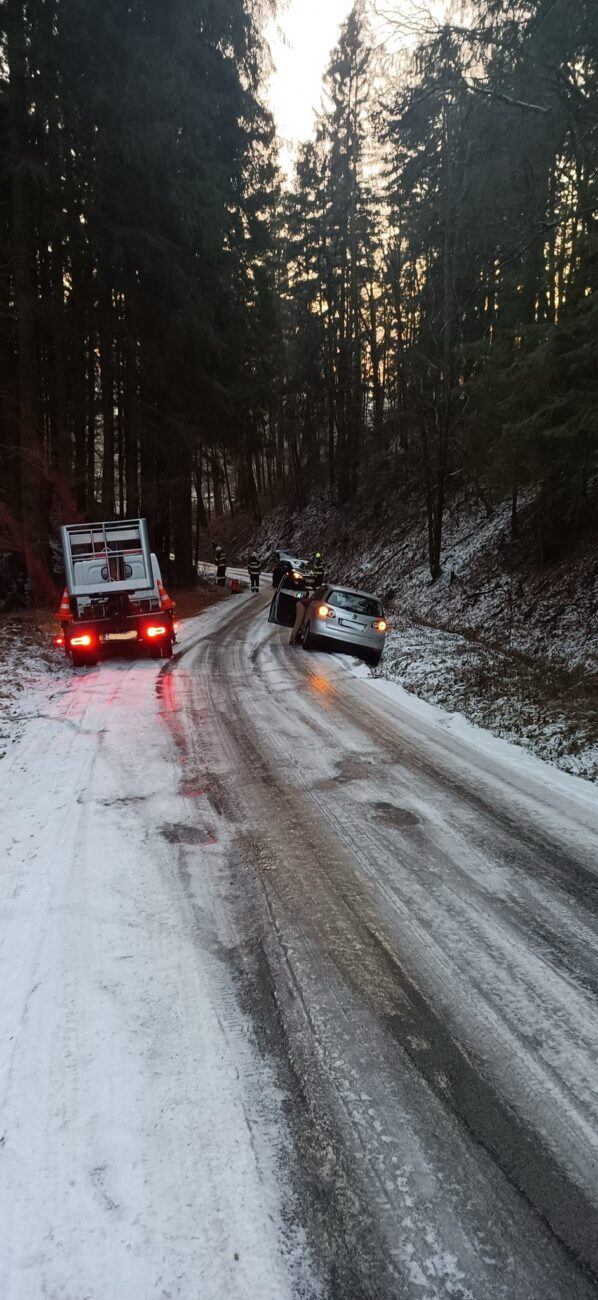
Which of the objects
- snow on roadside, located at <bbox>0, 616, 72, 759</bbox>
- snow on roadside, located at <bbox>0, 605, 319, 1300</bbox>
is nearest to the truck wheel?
Result: snow on roadside, located at <bbox>0, 616, 72, 759</bbox>

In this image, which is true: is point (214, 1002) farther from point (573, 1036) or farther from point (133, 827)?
point (133, 827)

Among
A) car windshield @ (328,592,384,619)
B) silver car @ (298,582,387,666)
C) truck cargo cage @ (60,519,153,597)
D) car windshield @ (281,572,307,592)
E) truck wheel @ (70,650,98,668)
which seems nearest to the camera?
truck wheel @ (70,650,98,668)

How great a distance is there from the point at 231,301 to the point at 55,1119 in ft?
80.0

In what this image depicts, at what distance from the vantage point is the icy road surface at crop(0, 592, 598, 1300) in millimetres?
1933

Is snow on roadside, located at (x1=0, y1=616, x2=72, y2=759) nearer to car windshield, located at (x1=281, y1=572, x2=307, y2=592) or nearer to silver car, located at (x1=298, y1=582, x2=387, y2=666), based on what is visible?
silver car, located at (x1=298, y1=582, x2=387, y2=666)


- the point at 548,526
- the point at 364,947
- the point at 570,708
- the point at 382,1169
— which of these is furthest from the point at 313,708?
the point at 548,526

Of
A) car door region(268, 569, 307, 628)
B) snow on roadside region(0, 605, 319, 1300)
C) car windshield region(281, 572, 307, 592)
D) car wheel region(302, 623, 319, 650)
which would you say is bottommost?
snow on roadside region(0, 605, 319, 1300)

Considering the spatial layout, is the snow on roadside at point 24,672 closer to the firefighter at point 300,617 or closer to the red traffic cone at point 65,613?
the red traffic cone at point 65,613

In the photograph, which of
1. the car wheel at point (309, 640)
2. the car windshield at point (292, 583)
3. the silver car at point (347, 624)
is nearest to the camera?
the silver car at point (347, 624)

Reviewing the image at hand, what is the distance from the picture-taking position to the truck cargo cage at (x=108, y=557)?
1175 centimetres

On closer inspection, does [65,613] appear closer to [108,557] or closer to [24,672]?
[24,672]

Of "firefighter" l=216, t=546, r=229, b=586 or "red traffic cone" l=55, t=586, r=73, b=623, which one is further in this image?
"firefighter" l=216, t=546, r=229, b=586

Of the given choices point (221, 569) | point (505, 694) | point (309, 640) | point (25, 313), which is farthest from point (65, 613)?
A: point (221, 569)

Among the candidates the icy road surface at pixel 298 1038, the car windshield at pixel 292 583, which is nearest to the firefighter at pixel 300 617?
the car windshield at pixel 292 583
